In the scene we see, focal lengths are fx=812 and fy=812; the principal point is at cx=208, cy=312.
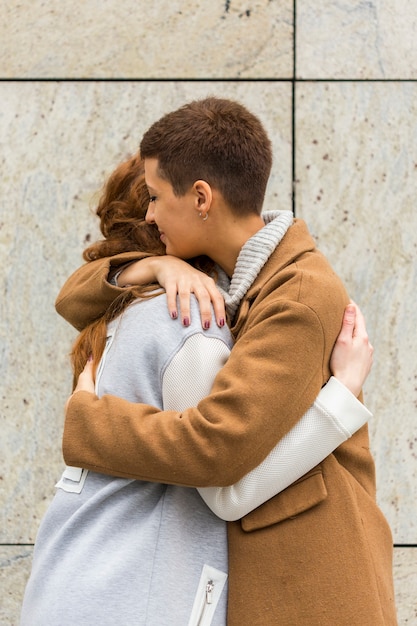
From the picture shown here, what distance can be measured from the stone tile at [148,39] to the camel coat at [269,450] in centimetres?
167

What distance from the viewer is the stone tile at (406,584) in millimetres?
3445

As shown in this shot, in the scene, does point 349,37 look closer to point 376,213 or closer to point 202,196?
point 376,213

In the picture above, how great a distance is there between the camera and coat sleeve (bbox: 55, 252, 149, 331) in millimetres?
2145

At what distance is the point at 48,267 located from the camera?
3.43 m

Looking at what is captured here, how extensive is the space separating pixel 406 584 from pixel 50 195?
224 centimetres

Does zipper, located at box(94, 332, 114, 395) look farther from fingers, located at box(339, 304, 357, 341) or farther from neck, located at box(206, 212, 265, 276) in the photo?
fingers, located at box(339, 304, 357, 341)

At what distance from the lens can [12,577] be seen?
3484 mm

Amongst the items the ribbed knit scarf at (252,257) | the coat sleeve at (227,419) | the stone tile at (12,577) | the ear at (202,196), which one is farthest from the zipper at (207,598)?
the stone tile at (12,577)

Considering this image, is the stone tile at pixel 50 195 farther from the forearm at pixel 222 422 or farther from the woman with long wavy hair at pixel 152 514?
the forearm at pixel 222 422

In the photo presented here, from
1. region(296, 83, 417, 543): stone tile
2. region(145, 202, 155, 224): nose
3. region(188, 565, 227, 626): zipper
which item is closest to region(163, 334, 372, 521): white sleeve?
region(188, 565, 227, 626): zipper

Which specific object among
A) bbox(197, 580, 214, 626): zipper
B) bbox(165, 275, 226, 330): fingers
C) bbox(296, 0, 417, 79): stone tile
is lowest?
bbox(197, 580, 214, 626): zipper

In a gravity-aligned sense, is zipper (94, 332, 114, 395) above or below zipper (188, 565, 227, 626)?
above

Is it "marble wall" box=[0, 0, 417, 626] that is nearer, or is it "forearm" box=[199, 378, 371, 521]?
"forearm" box=[199, 378, 371, 521]

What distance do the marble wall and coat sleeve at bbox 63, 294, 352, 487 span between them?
1.58 metres
